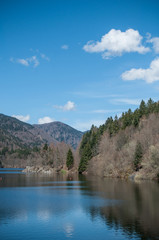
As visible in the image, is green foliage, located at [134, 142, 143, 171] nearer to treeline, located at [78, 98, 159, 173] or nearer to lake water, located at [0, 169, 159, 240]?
treeline, located at [78, 98, 159, 173]

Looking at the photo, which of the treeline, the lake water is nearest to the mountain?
the treeline

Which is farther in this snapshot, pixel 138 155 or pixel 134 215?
pixel 138 155

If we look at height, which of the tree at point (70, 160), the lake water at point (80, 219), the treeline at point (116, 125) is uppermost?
the treeline at point (116, 125)

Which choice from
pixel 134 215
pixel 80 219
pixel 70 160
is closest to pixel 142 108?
pixel 70 160

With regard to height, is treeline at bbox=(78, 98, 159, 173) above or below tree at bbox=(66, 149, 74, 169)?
above

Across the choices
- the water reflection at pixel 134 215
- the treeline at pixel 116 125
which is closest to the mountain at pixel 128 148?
the treeline at pixel 116 125

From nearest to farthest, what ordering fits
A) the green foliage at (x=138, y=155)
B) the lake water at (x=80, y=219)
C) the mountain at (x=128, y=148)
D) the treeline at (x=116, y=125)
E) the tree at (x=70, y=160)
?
the lake water at (x=80, y=219), the mountain at (x=128, y=148), the green foliage at (x=138, y=155), the treeline at (x=116, y=125), the tree at (x=70, y=160)

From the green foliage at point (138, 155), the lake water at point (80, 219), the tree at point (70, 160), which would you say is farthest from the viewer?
the tree at point (70, 160)

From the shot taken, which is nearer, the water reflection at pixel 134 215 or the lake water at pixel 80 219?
the lake water at pixel 80 219

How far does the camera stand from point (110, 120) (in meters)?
182

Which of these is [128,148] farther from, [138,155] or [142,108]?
[142,108]

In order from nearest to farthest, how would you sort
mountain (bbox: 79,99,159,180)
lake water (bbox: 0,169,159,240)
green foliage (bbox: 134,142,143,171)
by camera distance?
lake water (bbox: 0,169,159,240) < mountain (bbox: 79,99,159,180) < green foliage (bbox: 134,142,143,171)

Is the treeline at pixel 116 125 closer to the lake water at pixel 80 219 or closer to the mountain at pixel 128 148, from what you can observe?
the mountain at pixel 128 148

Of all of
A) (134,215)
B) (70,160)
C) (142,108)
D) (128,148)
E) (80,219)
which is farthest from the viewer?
(70,160)
